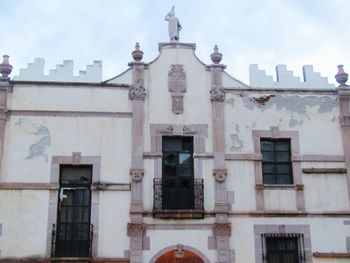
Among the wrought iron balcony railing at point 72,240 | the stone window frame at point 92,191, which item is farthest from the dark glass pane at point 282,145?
the wrought iron balcony railing at point 72,240

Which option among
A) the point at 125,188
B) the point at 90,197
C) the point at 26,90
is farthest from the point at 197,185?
the point at 26,90

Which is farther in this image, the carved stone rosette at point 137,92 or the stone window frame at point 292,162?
the carved stone rosette at point 137,92

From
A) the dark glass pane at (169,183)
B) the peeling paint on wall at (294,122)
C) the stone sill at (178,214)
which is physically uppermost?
the peeling paint on wall at (294,122)

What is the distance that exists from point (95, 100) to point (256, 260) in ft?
23.9

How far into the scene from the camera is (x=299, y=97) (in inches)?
782

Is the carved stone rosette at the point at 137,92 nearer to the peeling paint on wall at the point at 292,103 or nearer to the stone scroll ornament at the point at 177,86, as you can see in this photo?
the stone scroll ornament at the point at 177,86

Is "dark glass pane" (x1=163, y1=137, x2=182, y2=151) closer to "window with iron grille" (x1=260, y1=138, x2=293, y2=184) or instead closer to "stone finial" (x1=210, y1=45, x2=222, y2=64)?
"window with iron grille" (x1=260, y1=138, x2=293, y2=184)

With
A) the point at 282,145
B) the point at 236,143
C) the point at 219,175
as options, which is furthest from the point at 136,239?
the point at 282,145

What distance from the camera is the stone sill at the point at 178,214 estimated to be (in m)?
17.9

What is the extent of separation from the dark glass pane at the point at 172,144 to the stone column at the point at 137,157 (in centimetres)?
81

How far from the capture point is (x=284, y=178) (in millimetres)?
18969

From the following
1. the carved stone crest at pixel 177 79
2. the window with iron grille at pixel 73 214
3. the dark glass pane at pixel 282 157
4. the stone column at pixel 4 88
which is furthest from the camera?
the carved stone crest at pixel 177 79

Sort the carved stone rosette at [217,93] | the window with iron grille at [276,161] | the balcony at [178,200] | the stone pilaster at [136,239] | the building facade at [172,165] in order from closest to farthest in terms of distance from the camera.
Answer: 1. the stone pilaster at [136,239]
2. the building facade at [172,165]
3. the balcony at [178,200]
4. the window with iron grille at [276,161]
5. the carved stone rosette at [217,93]

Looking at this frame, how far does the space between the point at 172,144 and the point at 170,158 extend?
1.70 feet
